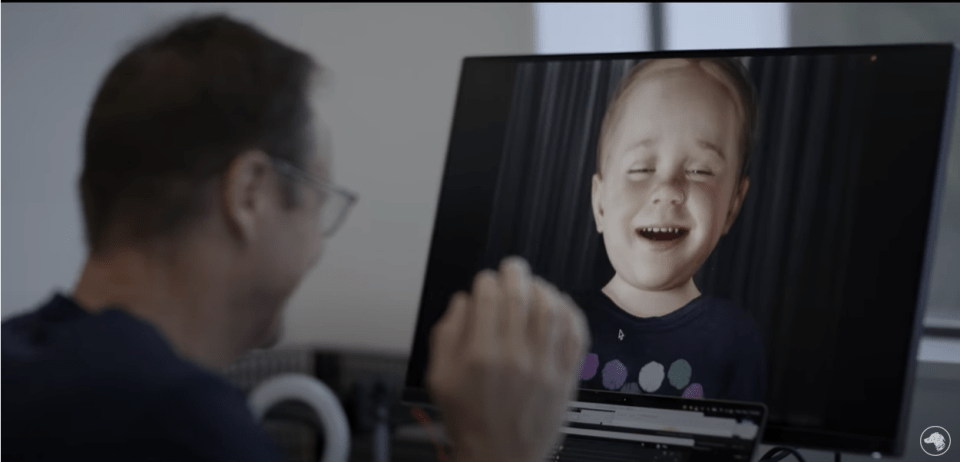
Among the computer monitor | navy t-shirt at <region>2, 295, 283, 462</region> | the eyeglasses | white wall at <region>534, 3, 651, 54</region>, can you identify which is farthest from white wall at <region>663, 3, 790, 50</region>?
navy t-shirt at <region>2, 295, 283, 462</region>

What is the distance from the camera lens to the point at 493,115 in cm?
108

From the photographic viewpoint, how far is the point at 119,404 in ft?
1.87

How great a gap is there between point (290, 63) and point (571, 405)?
1.52 feet

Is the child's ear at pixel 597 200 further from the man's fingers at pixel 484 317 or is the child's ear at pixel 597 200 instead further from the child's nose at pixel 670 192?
the man's fingers at pixel 484 317

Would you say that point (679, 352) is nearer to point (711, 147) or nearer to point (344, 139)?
point (711, 147)

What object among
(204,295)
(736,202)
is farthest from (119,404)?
(736,202)

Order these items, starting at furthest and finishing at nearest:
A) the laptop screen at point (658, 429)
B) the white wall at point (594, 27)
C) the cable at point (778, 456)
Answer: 1. the white wall at point (594, 27)
2. the cable at point (778, 456)
3. the laptop screen at point (658, 429)

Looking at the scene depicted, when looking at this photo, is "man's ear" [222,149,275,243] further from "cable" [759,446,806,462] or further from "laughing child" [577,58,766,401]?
"cable" [759,446,806,462]

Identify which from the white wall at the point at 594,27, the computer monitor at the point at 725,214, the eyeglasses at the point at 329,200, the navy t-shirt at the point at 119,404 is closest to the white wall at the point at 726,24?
the white wall at the point at 594,27

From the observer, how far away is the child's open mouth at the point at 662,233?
0.95m

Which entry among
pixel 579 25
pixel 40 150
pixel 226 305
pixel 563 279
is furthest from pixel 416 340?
pixel 40 150

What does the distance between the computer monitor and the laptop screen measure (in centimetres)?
2
